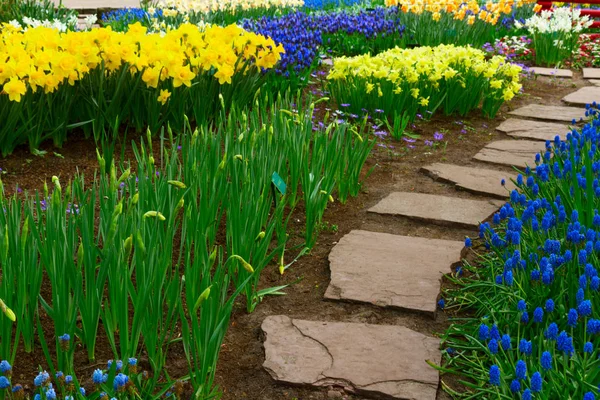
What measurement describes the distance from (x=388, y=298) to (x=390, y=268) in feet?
0.83

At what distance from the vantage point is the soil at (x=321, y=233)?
2.13 m

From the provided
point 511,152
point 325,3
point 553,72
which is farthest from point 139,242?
point 325,3

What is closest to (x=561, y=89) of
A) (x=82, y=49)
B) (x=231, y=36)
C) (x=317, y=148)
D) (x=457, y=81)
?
(x=457, y=81)

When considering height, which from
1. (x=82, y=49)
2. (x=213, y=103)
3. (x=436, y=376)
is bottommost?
(x=436, y=376)

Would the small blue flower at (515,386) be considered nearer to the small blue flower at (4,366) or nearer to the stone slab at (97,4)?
the small blue flower at (4,366)

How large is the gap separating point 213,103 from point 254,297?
6.74 ft

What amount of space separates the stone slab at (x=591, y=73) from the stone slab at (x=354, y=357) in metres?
5.68

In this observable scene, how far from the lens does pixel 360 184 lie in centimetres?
366

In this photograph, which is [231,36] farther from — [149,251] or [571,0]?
[571,0]

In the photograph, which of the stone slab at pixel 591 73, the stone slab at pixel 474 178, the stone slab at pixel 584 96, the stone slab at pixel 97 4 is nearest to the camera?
the stone slab at pixel 474 178

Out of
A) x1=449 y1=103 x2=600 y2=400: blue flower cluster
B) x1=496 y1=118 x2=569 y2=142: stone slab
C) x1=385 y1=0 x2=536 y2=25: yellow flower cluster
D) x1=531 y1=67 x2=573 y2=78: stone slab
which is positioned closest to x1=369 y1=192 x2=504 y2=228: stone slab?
x1=449 y1=103 x2=600 y2=400: blue flower cluster

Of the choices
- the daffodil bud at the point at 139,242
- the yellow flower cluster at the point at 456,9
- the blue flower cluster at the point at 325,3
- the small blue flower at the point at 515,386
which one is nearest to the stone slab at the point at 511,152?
the small blue flower at the point at 515,386

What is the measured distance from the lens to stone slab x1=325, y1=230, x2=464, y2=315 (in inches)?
103

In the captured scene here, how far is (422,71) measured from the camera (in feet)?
15.8
